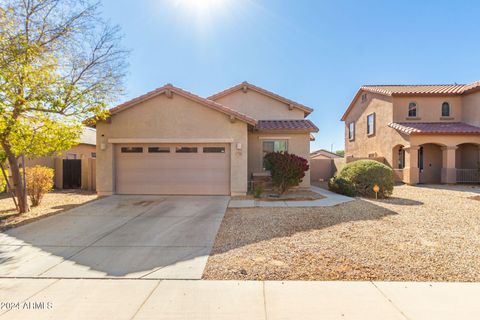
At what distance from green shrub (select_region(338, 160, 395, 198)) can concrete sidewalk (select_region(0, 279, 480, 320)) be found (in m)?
7.10

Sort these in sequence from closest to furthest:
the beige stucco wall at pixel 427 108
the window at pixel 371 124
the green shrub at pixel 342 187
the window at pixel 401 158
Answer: the green shrub at pixel 342 187 < the window at pixel 401 158 < the beige stucco wall at pixel 427 108 < the window at pixel 371 124

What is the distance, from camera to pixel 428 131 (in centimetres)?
1510

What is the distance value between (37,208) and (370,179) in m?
13.8

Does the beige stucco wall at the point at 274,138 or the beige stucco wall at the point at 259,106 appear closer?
the beige stucco wall at the point at 274,138

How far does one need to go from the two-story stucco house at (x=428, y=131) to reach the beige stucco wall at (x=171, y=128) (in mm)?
11065

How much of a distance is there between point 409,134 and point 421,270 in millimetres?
14367

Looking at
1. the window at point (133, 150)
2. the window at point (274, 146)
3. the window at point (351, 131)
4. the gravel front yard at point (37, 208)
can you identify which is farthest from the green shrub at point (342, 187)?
the window at point (351, 131)

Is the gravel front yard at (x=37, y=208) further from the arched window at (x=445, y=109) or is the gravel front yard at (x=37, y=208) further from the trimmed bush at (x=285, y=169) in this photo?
the arched window at (x=445, y=109)

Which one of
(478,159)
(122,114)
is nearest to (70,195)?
(122,114)

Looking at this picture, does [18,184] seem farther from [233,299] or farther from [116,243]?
[233,299]

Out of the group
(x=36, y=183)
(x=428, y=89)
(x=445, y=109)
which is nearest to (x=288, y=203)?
(x=36, y=183)

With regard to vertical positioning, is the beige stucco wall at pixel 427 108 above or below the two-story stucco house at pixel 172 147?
above

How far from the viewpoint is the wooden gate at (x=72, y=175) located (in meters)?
13.9

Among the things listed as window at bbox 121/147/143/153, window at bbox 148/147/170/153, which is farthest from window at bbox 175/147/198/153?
window at bbox 121/147/143/153
